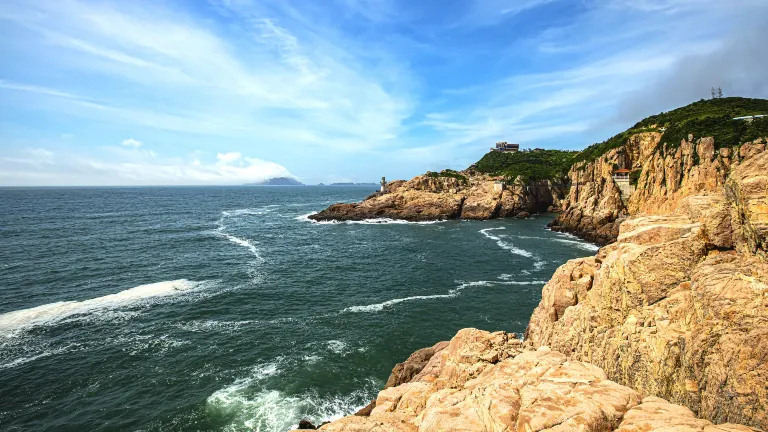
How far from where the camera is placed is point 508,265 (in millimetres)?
55719

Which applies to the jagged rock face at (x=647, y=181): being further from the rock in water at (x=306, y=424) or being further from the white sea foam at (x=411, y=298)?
the rock in water at (x=306, y=424)

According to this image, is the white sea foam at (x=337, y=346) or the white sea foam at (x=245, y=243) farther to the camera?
the white sea foam at (x=245, y=243)

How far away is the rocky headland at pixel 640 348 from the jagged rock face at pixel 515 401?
0.06m

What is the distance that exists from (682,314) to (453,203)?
337 ft

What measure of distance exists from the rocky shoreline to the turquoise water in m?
10.6

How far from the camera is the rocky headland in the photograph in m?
10.8

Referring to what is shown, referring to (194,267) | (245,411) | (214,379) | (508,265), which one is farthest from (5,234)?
(508,265)

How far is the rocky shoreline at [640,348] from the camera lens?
10.8m

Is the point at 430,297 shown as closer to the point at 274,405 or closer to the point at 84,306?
the point at 274,405

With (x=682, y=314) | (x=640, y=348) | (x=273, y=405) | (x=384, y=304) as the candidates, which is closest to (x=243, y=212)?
(x=384, y=304)

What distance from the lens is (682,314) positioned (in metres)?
A: 13.2

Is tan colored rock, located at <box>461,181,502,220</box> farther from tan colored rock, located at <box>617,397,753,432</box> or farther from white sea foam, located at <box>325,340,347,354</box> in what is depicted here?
tan colored rock, located at <box>617,397,753,432</box>

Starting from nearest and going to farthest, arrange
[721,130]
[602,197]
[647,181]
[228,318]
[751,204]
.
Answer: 1. [751,204]
2. [228,318]
3. [721,130]
4. [647,181]
5. [602,197]

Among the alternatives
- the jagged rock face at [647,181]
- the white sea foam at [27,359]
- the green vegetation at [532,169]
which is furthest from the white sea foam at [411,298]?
the green vegetation at [532,169]
